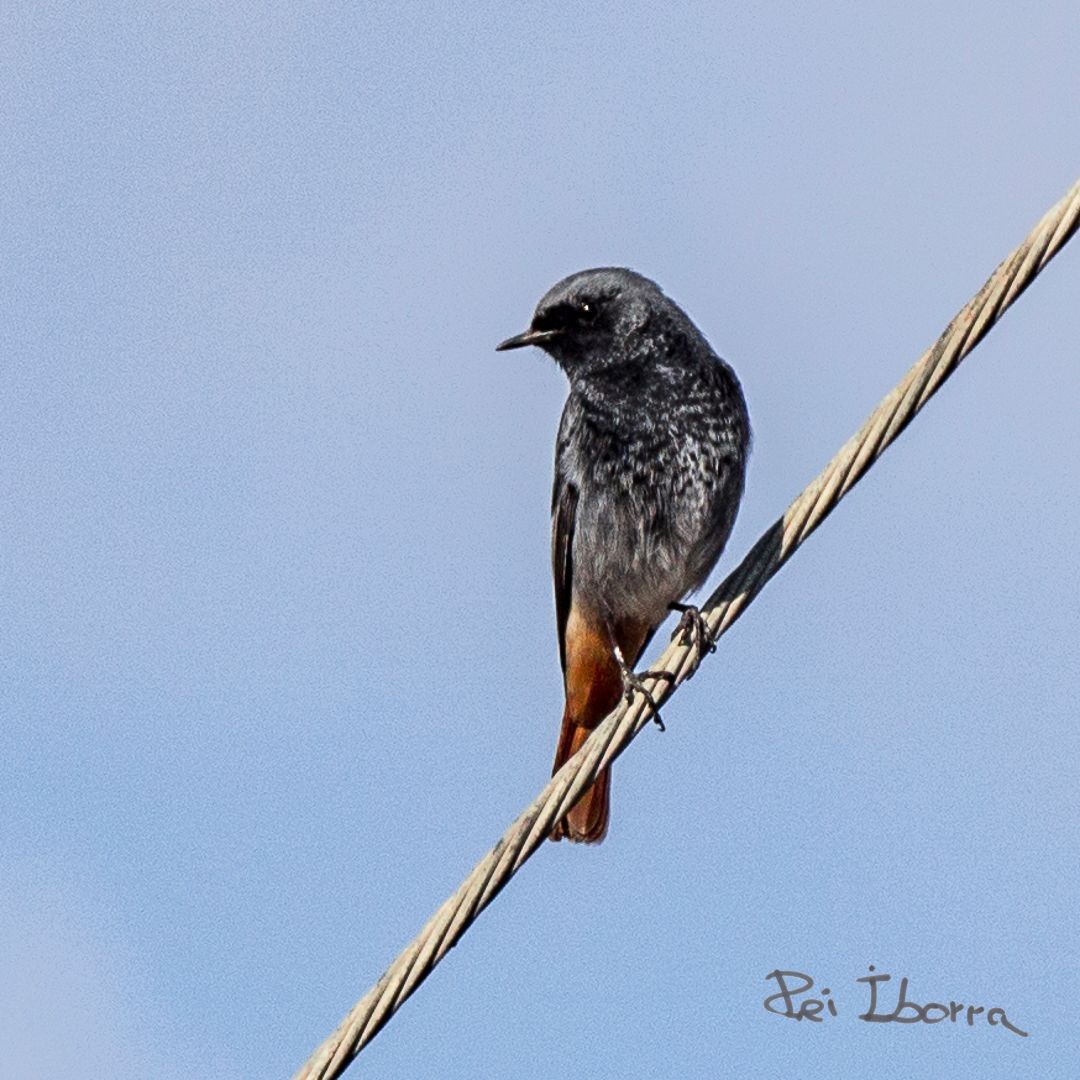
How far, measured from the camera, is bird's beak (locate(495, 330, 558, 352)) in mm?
7797

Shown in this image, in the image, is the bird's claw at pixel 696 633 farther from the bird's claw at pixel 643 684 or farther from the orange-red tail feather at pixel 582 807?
the orange-red tail feather at pixel 582 807

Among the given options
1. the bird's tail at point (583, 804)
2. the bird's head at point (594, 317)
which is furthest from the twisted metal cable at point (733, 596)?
the bird's tail at point (583, 804)

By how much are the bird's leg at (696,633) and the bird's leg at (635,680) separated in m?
0.13

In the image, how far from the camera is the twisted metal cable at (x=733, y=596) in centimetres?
436

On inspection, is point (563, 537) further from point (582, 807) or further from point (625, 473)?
point (582, 807)

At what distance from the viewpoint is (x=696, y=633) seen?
19.4ft

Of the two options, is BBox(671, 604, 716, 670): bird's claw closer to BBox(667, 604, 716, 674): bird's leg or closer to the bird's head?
BBox(667, 604, 716, 674): bird's leg

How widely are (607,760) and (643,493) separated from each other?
2094 millimetres

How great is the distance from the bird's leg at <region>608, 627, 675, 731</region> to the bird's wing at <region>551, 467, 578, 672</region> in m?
0.29

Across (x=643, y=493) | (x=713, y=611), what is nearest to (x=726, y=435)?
(x=643, y=493)

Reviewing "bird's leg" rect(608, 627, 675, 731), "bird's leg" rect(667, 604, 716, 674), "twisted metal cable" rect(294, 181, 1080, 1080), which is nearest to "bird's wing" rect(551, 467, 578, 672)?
"bird's leg" rect(608, 627, 675, 731)

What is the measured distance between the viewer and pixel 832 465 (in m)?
4.80

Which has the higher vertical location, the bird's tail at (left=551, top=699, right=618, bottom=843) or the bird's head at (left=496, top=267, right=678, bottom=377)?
the bird's head at (left=496, top=267, right=678, bottom=377)

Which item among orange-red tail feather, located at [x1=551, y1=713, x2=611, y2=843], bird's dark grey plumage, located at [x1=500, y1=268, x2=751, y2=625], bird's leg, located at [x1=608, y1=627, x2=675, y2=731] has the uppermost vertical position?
bird's dark grey plumage, located at [x1=500, y1=268, x2=751, y2=625]
